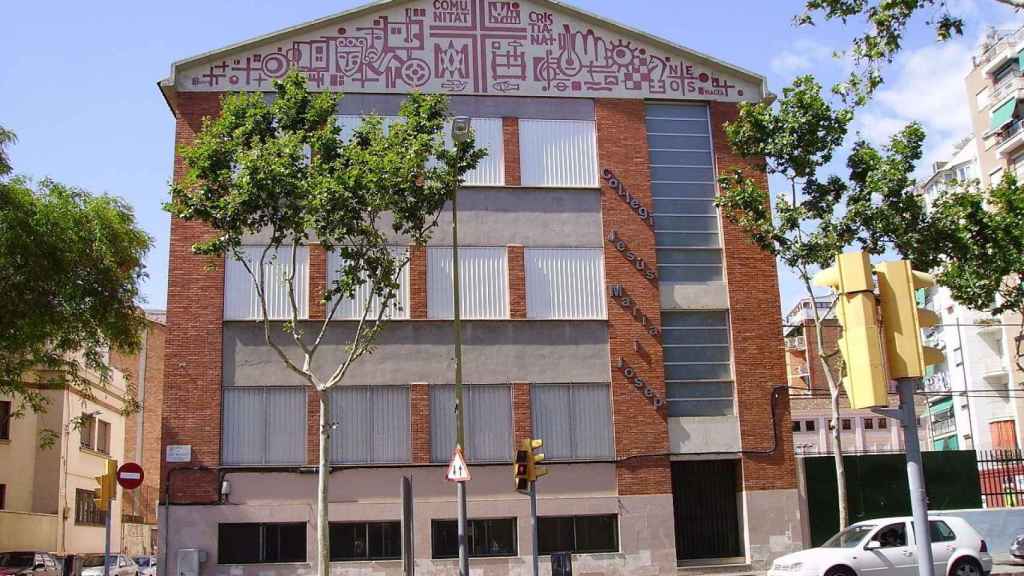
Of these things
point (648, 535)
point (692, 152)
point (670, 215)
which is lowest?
point (648, 535)

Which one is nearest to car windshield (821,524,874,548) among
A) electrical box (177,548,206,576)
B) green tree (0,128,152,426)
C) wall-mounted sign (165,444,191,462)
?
electrical box (177,548,206,576)

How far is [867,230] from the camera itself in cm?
2325

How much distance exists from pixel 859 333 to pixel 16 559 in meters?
29.8

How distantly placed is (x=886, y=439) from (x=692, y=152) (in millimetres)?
62893

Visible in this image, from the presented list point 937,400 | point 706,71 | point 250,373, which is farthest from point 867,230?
point 937,400

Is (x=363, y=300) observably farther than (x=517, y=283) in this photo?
No

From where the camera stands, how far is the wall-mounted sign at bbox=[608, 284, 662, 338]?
27109 millimetres

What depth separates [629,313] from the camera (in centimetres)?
2716

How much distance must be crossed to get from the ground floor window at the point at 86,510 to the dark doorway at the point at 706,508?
25.6m

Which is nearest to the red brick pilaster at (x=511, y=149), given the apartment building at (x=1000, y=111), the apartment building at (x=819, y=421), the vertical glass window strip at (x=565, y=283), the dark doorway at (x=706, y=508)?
the vertical glass window strip at (x=565, y=283)

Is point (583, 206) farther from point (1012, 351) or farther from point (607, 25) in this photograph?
point (1012, 351)

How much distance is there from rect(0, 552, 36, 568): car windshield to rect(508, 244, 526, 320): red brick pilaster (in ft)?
52.0

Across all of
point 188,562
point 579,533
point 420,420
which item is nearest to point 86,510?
point 188,562

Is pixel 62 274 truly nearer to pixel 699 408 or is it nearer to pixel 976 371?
pixel 699 408
